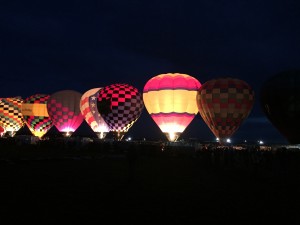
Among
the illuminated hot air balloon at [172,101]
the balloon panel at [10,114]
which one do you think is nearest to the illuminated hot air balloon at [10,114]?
the balloon panel at [10,114]

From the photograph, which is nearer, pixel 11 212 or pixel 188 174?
pixel 11 212

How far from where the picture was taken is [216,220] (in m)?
7.60

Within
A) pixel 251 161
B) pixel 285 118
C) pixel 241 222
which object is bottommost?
pixel 241 222

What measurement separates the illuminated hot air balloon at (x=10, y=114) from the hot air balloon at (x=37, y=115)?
3.89 m

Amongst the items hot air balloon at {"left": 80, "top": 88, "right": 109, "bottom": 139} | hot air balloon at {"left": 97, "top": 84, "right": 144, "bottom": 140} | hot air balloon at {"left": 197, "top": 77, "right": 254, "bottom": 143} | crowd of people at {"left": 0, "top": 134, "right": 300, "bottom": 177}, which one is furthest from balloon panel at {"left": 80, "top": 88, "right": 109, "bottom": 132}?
hot air balloon at {"left": 197, "top": 77, "right": 254, "bottom": 143}

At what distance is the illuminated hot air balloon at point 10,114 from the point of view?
48375 mm

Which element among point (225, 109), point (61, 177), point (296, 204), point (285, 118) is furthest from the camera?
point (225, 109)

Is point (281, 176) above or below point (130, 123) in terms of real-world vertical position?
below

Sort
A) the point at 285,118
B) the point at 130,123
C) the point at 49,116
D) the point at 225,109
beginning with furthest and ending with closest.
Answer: the point at 49,116, the point at 130,123, the point at 225,109, the point at 285,118

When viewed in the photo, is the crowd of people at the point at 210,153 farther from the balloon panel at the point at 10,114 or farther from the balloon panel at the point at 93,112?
the balloon panel at the point at 10,114

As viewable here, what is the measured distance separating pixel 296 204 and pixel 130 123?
26.6 metres

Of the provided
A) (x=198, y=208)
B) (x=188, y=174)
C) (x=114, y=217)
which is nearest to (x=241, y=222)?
(x=198, y=208)

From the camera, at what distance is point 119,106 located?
34250 mm

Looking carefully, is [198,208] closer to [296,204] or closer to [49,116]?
[296,204]
